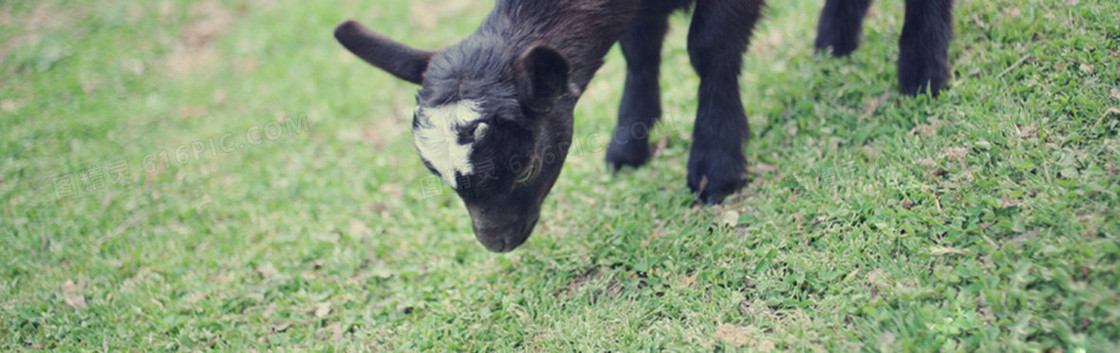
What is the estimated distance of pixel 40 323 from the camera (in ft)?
12.6

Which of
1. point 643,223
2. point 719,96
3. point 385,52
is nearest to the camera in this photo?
point 385,52

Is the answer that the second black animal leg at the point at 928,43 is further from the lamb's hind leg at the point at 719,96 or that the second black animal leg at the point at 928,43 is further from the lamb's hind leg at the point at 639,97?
the lamb's hind leg at the point at 639,97

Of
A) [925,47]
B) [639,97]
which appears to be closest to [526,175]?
[639,97]

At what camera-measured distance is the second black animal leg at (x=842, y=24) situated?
4582 millimetres

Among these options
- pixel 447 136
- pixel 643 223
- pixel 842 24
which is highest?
pixel 842 24

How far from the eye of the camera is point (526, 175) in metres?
3.28

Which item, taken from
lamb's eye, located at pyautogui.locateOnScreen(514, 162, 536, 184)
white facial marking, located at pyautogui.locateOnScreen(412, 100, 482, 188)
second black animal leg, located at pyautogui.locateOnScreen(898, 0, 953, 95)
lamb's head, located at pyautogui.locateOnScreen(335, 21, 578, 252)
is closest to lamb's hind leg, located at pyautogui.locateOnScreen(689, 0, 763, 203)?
lamb's head, located at pyautogui.locateOnScreen(335, 21, 578, 252)

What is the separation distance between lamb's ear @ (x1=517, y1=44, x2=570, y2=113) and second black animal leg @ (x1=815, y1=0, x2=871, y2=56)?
241 centimetres

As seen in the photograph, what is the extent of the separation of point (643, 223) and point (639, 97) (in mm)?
948

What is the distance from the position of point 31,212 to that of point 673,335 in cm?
478

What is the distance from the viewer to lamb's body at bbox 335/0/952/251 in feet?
9.88

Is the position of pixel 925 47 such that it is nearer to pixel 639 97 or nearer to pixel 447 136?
pixel 639 97

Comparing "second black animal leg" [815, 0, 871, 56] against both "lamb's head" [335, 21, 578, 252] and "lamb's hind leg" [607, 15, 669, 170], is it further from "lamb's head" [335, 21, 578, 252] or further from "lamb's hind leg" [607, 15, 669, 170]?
"lamb's head" [335, 21, 578, 252]

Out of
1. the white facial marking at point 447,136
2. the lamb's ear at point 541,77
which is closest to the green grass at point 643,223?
the white facial marking at point 447,136
